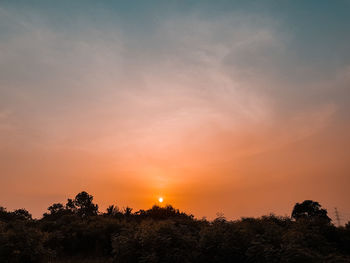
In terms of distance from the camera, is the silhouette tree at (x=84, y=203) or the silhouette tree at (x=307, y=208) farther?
the silhouette tree at (x=84, y=203)

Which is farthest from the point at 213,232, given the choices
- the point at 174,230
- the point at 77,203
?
the point at 77,203

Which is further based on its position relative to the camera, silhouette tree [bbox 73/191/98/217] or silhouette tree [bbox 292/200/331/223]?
silhouette tree [bbox 73/191/98/217]

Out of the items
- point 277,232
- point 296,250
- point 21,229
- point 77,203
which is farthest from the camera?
point 77,203

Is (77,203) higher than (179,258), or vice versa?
(77,203)

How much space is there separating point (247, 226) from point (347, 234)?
7868 millimetres

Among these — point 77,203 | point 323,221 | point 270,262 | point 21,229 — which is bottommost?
point 270,262

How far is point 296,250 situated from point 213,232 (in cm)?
457

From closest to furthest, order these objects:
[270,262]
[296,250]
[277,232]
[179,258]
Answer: [296,250] → [270,262] → [179,258] → [277,232]

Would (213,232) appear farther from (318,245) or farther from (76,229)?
(76,229)

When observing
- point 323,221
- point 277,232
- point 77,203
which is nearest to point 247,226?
point 277,232

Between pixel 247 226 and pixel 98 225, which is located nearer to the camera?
pixel 247 226

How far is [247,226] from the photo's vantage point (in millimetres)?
15891

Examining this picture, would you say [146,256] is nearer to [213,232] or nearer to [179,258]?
[179,258]

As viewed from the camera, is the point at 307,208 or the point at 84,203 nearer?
the point at 307,208
